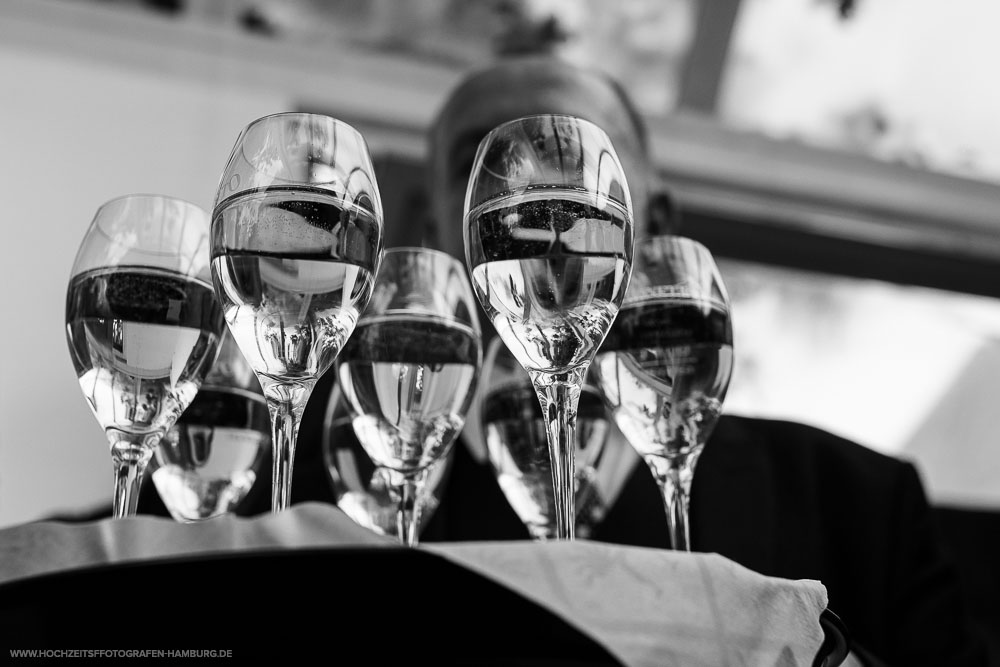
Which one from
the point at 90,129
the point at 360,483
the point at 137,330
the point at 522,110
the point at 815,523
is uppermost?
the point at 90,129

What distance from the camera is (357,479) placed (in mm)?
615

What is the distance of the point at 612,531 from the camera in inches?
49.6

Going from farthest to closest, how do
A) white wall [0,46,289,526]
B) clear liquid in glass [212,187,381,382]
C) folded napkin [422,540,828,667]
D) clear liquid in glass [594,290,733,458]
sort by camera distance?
1. white wall [0,46,289,526]
2. clear liquid in glass [594,290,733,458]
3. clear liquid in glass [212,187,381,382]
4. folded napkin [422,540,828,667]

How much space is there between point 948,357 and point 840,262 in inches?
18.9

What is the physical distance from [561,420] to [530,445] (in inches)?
6.3

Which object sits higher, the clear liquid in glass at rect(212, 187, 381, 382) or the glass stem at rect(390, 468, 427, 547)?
the clear liquid in glass at rect(212, 187, 381, 382)

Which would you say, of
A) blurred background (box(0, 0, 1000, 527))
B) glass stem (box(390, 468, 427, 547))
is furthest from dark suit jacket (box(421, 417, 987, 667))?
blurred background (box(0, 0, 1000, 527))

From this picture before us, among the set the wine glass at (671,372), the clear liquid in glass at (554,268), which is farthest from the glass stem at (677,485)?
the clear liquid in glass at (554,268)

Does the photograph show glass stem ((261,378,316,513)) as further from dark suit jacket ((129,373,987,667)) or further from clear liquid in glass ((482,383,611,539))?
dark suit jacket ((129,373,987,667))

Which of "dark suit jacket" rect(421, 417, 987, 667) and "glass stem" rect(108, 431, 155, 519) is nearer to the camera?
"glass stem" rect(108, 431, 155, 519)

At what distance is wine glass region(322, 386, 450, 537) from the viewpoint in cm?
60

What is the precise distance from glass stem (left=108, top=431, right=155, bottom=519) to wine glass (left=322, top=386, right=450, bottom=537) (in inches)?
6.3

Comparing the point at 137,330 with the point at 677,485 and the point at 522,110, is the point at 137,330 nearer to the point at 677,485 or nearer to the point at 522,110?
the point at 677,485

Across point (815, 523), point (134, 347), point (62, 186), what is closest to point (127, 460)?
point (134, 347)
